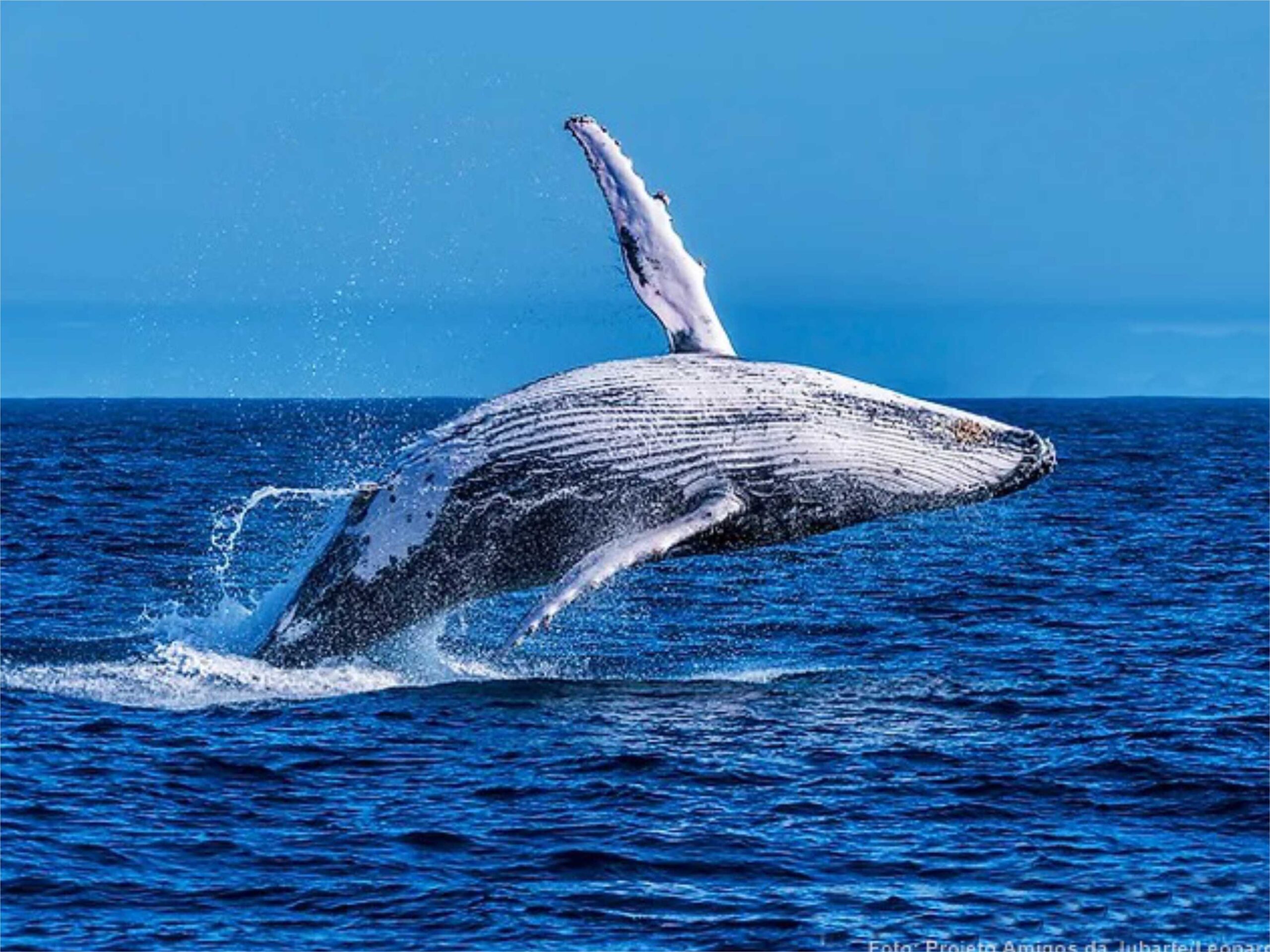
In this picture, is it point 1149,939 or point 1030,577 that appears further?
point 1030,577

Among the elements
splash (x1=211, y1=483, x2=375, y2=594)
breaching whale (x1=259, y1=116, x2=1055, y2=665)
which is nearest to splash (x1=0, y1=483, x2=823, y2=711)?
splash (x1=211, y1=483, x2=375, y2=594)

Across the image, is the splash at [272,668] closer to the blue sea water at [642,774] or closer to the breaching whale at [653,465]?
the blue sea water at [642,774]

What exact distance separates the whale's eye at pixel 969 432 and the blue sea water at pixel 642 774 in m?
2.70

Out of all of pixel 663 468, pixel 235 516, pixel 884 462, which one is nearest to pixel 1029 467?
pixel 884 462

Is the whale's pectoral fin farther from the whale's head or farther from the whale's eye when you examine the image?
the whale's eye

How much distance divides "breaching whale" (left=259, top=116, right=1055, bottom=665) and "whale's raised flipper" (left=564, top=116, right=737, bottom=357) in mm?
16

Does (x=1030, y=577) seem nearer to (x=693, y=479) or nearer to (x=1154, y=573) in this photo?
(x=1154, y=573)

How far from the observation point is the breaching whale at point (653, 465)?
17.5 metres

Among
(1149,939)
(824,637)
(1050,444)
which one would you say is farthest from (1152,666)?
(1149,939)

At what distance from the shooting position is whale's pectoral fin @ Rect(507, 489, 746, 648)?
15.8 meters

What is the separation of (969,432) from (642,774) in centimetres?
406

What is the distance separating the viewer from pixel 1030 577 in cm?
3478

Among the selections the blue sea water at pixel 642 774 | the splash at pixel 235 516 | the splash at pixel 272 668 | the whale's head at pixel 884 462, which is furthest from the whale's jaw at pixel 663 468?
the blue sea water at pixel 642 774

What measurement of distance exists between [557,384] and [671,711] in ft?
11.4
